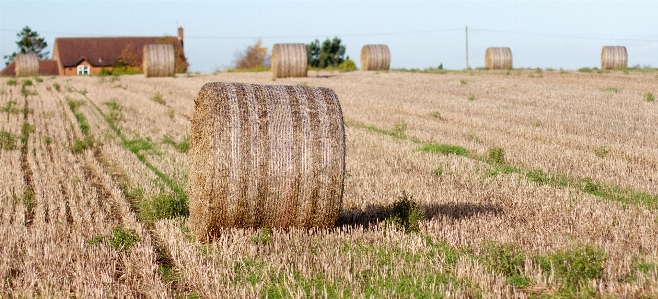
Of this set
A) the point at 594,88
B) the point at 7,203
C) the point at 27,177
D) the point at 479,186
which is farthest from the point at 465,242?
the point at 594,88

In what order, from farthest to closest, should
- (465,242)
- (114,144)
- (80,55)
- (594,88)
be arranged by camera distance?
(80,55), (594,88), (114,144), (465,242)

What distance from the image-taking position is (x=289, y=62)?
35.6 m

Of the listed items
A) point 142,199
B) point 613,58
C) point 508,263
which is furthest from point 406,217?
point 613,58

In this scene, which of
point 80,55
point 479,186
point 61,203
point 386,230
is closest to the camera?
point 386,230

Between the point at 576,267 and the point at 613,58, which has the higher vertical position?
the point at 613,58

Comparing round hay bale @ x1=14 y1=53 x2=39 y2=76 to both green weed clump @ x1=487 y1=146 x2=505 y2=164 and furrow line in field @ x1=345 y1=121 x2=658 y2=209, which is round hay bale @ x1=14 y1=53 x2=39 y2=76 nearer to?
furrow line in field @ x1=345 y1=121 x2=658 y2=209

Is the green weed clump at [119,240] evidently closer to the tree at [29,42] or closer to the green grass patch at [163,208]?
Result: the green grass patch at [163,208]

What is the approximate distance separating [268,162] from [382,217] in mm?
1618

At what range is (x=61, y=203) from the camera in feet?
32.0

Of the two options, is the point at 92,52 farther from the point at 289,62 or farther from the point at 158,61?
the point at 289,62

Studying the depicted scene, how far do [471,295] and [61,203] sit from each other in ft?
19.2

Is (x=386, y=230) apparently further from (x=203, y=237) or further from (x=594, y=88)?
(x=594, y=88)

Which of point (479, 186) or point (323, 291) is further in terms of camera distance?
point (479, 186)

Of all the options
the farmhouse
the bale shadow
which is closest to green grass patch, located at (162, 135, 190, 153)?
the bale shadow
